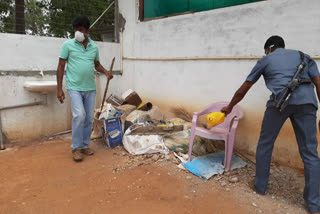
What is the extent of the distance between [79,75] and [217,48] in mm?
2123

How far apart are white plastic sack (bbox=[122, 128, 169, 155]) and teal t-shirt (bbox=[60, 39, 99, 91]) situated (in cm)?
103

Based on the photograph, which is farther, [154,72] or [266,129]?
[154,72]

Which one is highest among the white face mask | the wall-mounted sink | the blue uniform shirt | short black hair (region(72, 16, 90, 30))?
short black hair (region(72, 16, 90, 30))

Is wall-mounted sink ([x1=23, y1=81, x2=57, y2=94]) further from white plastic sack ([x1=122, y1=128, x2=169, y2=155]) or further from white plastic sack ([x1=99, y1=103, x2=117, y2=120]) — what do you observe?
white plastic sack ([x1=122, y1=128, x2=169, y2=155])

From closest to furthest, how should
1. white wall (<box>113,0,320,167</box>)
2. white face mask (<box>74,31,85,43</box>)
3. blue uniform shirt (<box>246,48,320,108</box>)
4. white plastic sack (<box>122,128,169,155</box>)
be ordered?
blue uniform shirt (<box>246,48,320,108</box>) < white wall (<box>113,0,320,167</box>) < white face mask (<box>74,31,85,43</box>) < white plastic sack (<box>122,128,169,155</box>)

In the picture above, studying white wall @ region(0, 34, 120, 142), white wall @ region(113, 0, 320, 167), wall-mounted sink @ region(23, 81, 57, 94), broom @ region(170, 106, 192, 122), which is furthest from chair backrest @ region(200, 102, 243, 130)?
white wall @ region(0, 34, 120, 142)

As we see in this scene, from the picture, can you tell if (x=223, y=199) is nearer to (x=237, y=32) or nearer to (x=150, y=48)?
(x=237, y=32)

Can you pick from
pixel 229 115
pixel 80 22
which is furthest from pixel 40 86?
pixel 229 115

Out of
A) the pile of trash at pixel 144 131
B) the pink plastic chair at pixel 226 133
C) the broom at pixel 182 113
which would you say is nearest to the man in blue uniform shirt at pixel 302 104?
the pink plastic chair at pixel 226 133

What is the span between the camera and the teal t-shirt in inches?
129

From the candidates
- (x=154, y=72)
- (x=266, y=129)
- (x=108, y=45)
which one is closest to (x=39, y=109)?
(x=108, y=45)

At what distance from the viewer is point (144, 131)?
12.8 feet

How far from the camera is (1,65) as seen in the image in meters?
3.78

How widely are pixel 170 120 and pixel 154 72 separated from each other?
1.09m
